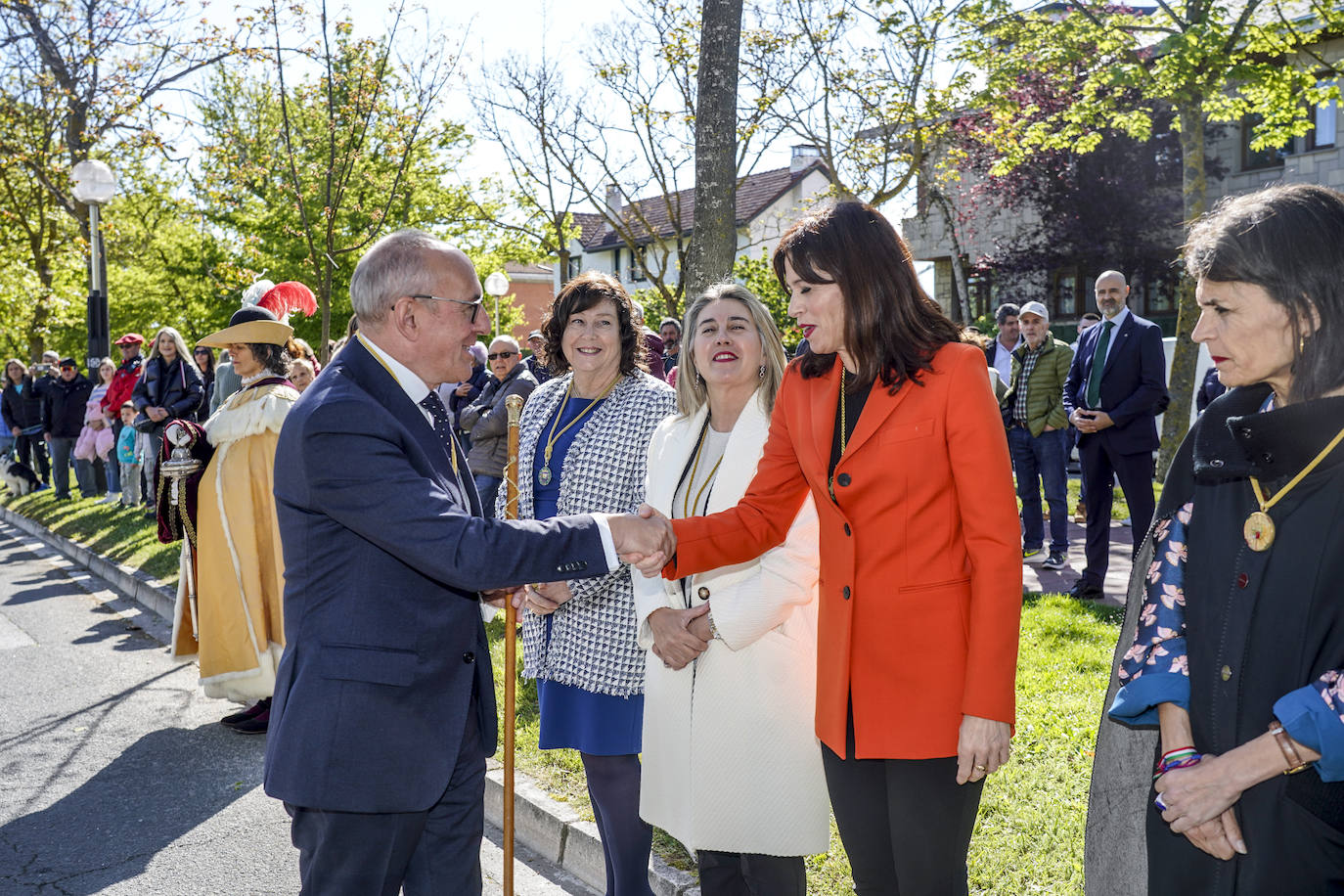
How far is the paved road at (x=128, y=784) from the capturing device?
4.43m

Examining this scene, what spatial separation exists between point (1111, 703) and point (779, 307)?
82.9 ft

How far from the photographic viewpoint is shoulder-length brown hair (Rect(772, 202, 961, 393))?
2.66m

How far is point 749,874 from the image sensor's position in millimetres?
3209

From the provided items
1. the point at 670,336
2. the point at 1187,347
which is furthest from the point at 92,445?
the point at 1187,347

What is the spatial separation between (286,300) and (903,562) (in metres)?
4.64

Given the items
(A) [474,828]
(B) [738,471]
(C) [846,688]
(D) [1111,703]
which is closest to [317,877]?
(A) [474,828]

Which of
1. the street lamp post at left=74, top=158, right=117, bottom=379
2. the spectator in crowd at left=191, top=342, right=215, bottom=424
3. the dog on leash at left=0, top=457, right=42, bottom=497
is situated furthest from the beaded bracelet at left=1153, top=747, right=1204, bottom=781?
the dog on leash at left=0, top=457, right=42, bottom=497

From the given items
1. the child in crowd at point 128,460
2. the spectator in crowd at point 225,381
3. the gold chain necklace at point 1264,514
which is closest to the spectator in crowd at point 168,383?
the spectator in crowd at point 225,381

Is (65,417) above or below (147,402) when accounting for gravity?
below

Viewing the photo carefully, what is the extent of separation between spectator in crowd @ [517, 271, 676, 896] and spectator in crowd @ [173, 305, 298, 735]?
251cm

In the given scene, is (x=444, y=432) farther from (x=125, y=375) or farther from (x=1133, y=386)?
(x=125, y=375)

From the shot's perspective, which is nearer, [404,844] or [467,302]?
[404,844]

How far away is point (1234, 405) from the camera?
88.5 inches

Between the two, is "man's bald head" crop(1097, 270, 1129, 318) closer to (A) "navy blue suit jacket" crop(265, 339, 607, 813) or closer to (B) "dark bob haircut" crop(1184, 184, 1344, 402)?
(B) "dark bob haircut" crop(1184, 184, 1344, 402)
